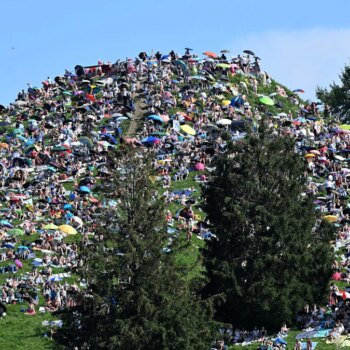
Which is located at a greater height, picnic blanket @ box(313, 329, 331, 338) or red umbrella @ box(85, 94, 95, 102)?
red umbrella @ box(85, 94, 95, 102)

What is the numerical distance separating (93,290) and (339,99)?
97265mm

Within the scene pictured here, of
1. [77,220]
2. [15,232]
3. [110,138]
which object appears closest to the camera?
[15,232]

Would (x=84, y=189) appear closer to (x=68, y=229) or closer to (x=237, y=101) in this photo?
(x=68, y=229)

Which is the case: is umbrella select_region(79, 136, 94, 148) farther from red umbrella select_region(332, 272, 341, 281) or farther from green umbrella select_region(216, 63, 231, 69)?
red umbrella select_region(332, 272, 341, 281)

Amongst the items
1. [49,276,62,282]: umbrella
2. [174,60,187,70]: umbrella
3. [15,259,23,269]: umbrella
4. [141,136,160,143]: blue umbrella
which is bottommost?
[49,276,62,282]: umbrella

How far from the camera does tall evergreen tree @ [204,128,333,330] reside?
2174 inches

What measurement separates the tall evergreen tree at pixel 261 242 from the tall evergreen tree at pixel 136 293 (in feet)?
25.7

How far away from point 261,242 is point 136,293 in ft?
A: 39.7

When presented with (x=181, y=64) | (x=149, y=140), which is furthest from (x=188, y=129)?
(x=181, y=64)

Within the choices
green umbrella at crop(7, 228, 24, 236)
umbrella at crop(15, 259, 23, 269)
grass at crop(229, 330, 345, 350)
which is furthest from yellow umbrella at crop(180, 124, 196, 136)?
grass at crop(229, 330, 345, 350)

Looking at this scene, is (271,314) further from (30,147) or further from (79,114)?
(79,114)

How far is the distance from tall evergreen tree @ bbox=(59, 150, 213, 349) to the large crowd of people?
135cm

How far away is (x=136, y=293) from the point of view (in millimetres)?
45594

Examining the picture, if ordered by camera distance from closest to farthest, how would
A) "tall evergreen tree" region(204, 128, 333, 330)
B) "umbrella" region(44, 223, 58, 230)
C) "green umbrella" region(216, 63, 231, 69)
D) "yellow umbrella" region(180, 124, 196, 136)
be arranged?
1. "tall evergreen tree" region(204, 128, 333, 330)
2. "umbrella" region(44, 223, 58, 230)
3. "yellow umbrella" region(180, 124, 196, 136)
4. "green umbrella" region(216, 63, 231, 69)
